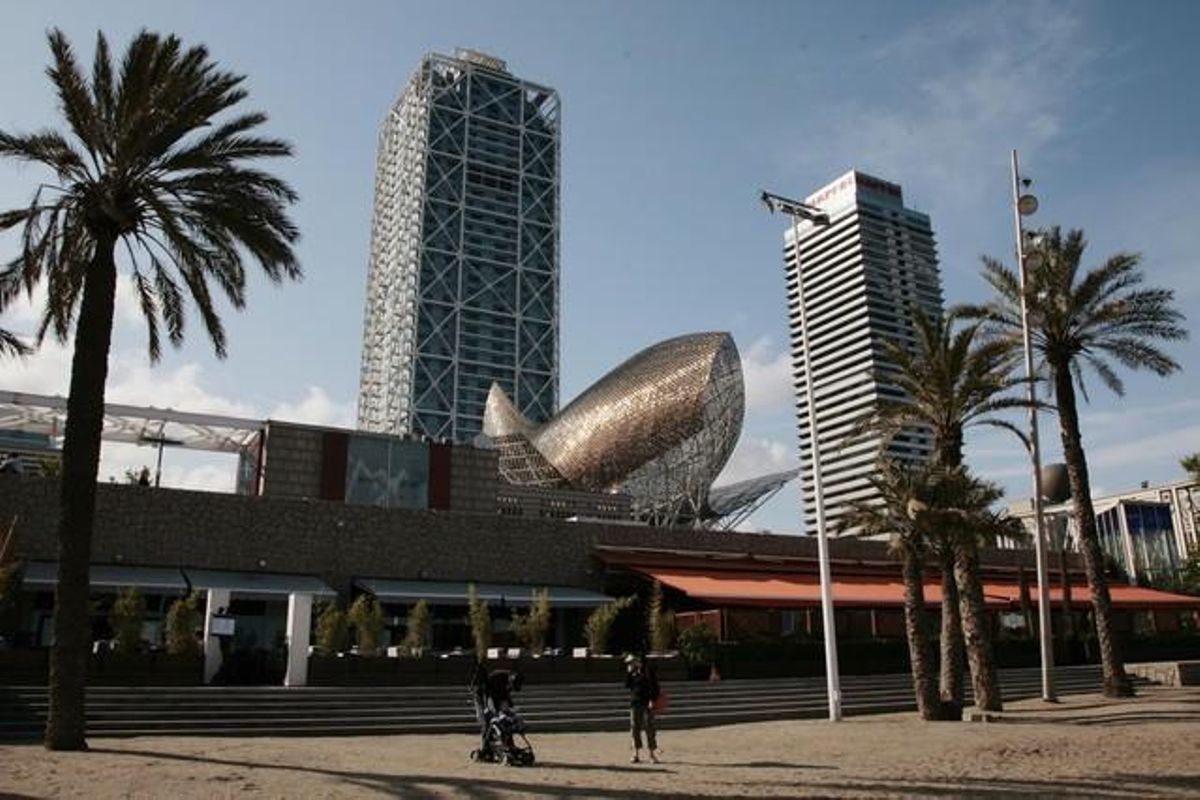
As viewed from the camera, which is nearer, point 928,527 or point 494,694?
point 494,694

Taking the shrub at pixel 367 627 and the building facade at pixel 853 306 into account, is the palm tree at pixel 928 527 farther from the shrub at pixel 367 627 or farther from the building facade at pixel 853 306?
the shrub at pixel 367 627

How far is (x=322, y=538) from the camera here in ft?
93.2

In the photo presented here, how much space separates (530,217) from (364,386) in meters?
34.7

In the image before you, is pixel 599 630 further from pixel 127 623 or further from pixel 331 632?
pixel 127 623

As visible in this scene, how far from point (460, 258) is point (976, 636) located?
122 m

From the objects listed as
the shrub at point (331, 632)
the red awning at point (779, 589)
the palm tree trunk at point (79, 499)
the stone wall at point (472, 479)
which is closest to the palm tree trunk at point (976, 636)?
the red awning at point (779, 589)

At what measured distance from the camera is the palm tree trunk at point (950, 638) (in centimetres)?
2098

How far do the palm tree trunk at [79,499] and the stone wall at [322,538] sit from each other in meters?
12.7

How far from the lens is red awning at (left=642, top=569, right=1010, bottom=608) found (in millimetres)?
28141

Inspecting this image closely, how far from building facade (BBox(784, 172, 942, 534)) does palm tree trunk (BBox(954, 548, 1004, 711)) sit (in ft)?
9.70

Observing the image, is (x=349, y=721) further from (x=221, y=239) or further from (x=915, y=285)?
(x=915, y=285)

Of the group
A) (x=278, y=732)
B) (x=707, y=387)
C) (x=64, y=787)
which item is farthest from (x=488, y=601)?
(x=707, y=387)

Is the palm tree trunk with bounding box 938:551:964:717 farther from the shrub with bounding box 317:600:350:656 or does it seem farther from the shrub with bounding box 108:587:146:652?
the shrub with bounding box 108:587:146:652

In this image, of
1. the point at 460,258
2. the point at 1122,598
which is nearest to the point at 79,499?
the point at 1122,598
